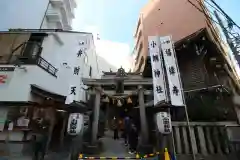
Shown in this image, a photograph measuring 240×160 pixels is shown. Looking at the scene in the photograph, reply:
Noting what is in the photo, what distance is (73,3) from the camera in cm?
3559

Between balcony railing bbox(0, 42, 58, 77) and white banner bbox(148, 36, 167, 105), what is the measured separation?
10.1 metres

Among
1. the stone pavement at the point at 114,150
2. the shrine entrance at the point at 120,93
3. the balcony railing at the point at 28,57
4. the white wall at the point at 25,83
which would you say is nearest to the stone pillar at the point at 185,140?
the shrine entrance at the point at 120,93

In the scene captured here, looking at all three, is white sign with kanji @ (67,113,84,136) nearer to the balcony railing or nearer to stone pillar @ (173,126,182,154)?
stone pillar @ (173,126,182,154)

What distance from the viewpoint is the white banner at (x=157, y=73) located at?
34.4 feet

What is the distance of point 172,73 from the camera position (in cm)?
1087

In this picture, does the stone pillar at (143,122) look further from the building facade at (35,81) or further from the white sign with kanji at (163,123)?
the building facade at (35,81)

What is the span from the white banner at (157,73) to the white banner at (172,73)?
0.40 meters

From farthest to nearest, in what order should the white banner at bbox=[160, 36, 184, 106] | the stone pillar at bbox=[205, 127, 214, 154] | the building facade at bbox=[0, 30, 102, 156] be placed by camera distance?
1. the building facade at bbox=[0, 30, 102, 156]
2. the white banner at bbox=[160, 36, 184, 106]
3. the stone pillar at bbox=[205, 127, 214, 154]

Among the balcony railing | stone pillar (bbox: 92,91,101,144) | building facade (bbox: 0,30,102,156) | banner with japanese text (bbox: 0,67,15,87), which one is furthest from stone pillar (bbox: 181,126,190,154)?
banner with japanese text (bbox: 0,67,15,87)

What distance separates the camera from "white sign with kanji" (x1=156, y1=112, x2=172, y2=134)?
9.19 meters

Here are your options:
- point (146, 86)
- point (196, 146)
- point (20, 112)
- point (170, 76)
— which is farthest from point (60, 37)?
point (196, 146)

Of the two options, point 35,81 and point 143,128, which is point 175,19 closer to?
point 143,128

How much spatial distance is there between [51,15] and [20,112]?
17.4 m

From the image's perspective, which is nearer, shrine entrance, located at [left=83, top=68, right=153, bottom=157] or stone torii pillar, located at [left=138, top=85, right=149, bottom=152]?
stone torii pillar, located at [left=138, top=85, right=149, bottom=152]
